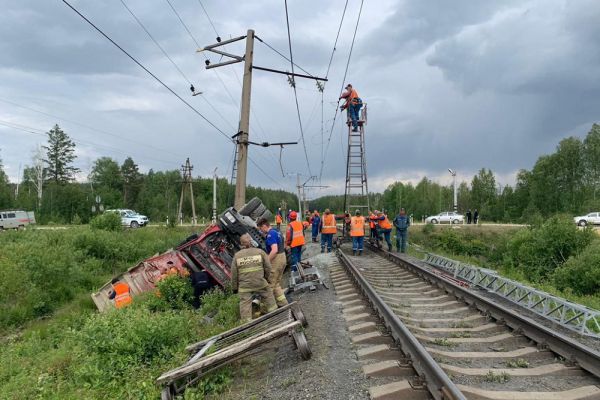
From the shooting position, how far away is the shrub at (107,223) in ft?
77.8

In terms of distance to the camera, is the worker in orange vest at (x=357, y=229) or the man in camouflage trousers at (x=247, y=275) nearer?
the man in camouflage trousers at (x=247, y=275)

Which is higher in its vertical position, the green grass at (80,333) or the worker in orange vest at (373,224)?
the worker in orange vest at (373,224)

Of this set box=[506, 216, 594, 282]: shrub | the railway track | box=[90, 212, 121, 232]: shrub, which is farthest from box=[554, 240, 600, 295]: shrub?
box=[90, 212, 121, 232]: shrub

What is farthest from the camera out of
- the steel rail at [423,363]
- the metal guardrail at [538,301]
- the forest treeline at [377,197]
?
the forest treeline at [377,197]

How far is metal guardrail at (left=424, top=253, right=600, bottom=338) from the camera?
609cm

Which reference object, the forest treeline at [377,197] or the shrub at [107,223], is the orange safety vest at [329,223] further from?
the forest treeline at [377,197]

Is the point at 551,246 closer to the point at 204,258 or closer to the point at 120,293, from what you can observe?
the point at 204,258

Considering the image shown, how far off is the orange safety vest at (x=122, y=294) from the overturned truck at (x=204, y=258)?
0.41 feet

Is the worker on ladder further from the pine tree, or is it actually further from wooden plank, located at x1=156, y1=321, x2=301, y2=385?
the pine tree

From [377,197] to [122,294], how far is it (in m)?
78.5

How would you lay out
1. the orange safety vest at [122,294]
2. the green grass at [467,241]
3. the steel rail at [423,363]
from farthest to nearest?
the green grass at [467,241] → the orange safety vest at [122,294] → the steel rail at [423,363]

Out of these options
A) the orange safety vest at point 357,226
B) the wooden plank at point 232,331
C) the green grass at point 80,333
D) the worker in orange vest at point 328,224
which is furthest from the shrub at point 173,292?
the worker in orange vest at point 328,224

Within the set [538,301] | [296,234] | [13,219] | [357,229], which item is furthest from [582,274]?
[13,219]

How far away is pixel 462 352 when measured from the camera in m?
5.13
